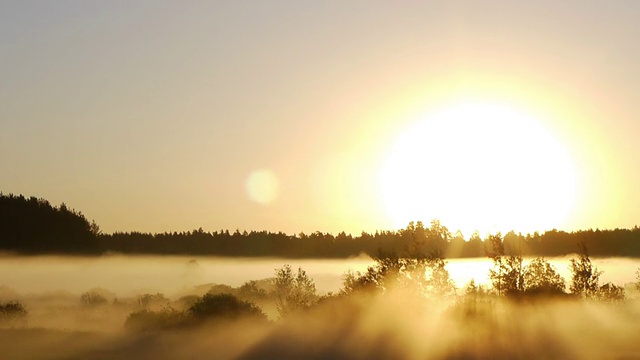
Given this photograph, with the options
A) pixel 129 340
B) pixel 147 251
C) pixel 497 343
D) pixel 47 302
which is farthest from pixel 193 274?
pixel 497 343

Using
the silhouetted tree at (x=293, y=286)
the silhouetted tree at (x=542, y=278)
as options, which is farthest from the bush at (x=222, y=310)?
the silhouetted tree at (x=542, y=278)

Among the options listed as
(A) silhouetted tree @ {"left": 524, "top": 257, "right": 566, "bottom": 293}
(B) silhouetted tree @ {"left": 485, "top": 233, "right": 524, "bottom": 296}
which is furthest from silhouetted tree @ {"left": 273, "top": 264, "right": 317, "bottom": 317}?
(A) silhouetted tree @ {"left": 524, "top": 257, "right": 566, "bottom": 293}

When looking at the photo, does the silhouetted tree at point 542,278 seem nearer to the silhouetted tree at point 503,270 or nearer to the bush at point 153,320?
the silhouetted tree at point 503,270

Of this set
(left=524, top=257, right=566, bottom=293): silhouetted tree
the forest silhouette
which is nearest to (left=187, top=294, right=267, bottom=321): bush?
the forest silhouette

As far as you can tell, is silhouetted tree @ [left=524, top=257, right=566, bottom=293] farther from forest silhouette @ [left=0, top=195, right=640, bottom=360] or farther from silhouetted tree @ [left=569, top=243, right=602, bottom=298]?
silhouetted tree @ [left=569, top=243, right=602, bottom=298]

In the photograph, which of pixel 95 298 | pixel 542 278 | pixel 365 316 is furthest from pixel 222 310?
pixel 95 298

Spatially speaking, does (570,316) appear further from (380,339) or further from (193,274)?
(193,274)

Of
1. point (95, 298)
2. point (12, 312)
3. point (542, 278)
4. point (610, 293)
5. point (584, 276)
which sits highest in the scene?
point (584, 276)

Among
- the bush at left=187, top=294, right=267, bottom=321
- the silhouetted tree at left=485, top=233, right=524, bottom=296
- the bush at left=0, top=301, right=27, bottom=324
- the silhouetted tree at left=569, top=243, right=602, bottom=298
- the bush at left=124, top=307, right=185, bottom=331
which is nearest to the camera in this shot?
the bush at left=187, top=294, right=267, bottom=321

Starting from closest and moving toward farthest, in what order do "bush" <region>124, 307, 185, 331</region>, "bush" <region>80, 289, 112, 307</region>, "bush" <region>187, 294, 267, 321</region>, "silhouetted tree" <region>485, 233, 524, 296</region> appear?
1. "bush" <region>187, 294, 267, 321</region>
2. "bush" <region>124, 307, 185, 331</region>
3. "silhouetted tree" <region>485, 233, 524, 296</region>
4. "bush" <region>80, 289, 112, 307</region>

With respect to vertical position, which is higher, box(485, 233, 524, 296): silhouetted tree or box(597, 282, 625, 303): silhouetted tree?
box(485, 233, 524, 296): silhouetted tree

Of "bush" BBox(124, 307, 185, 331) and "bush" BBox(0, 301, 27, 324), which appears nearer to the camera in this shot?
"bush" BBox(124, 307, 185, 331)

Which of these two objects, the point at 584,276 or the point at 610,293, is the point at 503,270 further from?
the point at 610,293

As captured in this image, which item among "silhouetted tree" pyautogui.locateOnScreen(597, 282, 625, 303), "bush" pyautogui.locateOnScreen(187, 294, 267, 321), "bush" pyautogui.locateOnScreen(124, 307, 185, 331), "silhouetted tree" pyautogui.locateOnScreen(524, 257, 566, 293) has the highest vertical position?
"silhouetted tree" pyautogui.locateOnScreen(524, 257, 566, 293)
